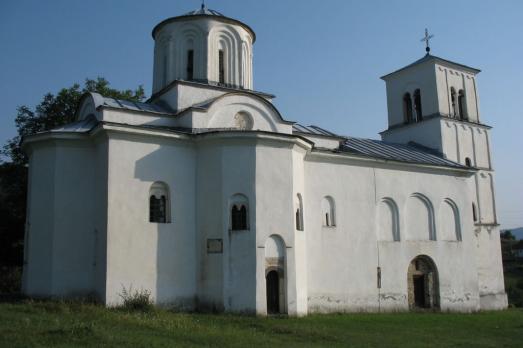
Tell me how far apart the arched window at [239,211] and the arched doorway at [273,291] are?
5.58 ft

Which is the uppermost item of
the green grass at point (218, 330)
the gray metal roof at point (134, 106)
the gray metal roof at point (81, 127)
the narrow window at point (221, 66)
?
the narrow window at point (221, 66)

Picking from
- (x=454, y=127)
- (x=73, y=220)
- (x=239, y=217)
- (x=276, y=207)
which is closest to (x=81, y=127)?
(x=73, y=220)

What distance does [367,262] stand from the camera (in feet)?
62.8

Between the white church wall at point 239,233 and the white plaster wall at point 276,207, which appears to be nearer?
the white church wall at point 239,233

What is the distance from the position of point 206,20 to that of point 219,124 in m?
4.73

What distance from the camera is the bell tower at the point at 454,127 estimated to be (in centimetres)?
2345

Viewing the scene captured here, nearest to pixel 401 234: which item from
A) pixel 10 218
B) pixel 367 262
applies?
pixel 367 262

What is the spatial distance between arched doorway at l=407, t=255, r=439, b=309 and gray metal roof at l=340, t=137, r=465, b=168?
4078 mm

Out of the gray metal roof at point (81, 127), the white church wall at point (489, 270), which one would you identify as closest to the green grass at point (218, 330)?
the gray metal roof at point (81, 127)

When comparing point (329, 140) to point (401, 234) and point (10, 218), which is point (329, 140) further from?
point (10, 218)

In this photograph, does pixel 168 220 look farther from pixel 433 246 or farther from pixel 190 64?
pixel 433 246

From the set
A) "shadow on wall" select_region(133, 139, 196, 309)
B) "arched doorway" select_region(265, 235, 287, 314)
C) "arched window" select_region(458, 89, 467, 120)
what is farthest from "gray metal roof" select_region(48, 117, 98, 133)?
"arched window" select_region(458, 89, 467, 120)

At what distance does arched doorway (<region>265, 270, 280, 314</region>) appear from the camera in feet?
51.2

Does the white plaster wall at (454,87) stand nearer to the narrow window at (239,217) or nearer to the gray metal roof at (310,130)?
the gray metal roof at (310,130)
